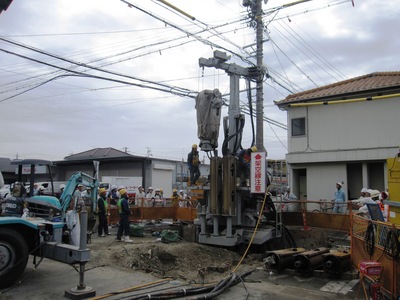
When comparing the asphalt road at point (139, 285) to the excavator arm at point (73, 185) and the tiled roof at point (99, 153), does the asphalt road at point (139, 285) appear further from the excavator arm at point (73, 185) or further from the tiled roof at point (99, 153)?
the tiled roof at point (99, 153)

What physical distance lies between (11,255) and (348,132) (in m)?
15.2

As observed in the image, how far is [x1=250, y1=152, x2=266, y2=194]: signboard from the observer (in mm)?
10148

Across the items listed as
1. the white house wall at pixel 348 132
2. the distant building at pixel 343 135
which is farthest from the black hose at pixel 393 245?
the white house wall at pixel 348 132

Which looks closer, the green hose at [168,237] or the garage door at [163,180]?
the green hose at [168,237]

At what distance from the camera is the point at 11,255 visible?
6449 millimetres

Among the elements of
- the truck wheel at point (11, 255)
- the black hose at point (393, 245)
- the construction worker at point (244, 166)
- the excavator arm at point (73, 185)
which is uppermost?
the construction worker at point (244, 166)

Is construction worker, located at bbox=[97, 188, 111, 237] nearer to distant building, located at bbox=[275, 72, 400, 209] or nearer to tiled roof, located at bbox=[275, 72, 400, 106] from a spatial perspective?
distant building, located at bbox=[275, 72, 400, 209]

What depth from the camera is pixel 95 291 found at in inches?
247

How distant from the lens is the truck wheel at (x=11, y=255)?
250 inches

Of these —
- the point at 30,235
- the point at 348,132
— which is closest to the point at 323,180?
the point at 348,132

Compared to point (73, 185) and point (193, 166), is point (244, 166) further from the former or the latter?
point (73, 185)

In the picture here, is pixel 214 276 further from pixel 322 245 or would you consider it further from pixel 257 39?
pixel 257 39

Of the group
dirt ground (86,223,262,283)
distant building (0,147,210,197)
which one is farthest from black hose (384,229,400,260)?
distant building (0,147,210,197)

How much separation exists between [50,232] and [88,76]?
727 cm
